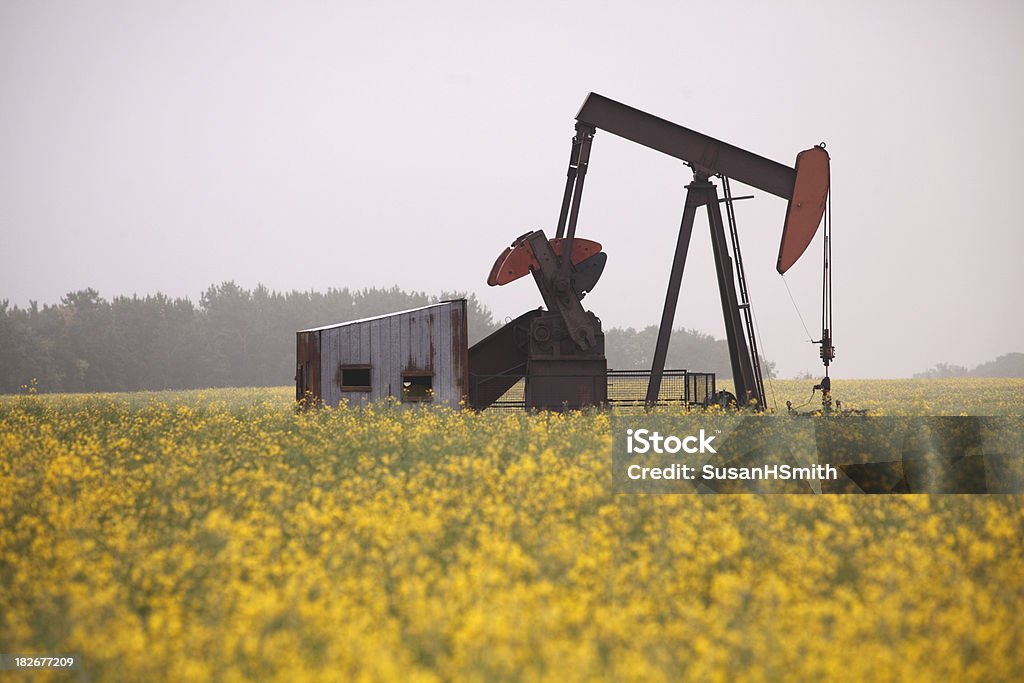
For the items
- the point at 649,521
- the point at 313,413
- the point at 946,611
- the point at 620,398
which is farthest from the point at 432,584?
the point at 620,398

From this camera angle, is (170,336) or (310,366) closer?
(310,366)

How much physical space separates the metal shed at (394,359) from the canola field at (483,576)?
6.69 m

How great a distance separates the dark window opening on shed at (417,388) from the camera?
17.6 meters

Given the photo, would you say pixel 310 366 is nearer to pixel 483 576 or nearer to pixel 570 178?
pixel 570 178

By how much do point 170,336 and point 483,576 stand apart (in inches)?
2724

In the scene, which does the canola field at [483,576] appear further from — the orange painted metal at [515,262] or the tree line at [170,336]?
the tree line at [170,336]

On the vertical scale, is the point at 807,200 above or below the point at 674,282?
above

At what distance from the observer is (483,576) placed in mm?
6000

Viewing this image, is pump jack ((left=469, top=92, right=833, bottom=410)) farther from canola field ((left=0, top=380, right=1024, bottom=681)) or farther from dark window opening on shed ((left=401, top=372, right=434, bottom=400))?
canola field ((left=0, top=380, right=1024, bottom=681))

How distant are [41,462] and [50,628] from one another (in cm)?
575

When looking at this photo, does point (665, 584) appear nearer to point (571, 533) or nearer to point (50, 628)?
point (571, 533)

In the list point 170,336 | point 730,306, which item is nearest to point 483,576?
point 730,306

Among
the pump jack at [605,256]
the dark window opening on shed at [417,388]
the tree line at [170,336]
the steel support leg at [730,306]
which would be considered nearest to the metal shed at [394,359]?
the dark window opening on shed at [417,388]

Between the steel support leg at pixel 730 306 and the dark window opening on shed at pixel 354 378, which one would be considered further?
the dark window opening on shed at pixel 354 378
